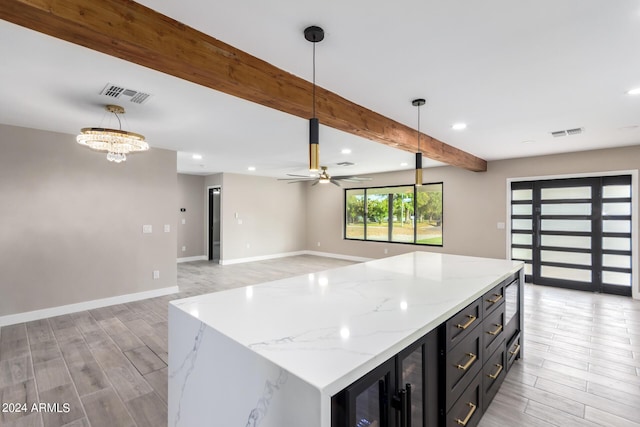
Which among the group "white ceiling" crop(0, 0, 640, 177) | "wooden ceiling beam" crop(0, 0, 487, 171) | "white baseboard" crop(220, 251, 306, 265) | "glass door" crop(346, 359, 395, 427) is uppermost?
"white ceiling" crop(0, 0, 640, 177)

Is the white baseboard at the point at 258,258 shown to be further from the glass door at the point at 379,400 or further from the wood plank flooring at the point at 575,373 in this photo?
the glass door at the point at 379,400

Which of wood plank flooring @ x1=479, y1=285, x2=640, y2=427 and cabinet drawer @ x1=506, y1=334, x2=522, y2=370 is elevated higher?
cabinet drawer @ x1=506, y1=334, x2=522, y2=370

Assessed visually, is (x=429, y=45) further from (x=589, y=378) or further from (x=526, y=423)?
(x=589, y=378)

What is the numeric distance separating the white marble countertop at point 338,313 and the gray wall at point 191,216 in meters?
7.02

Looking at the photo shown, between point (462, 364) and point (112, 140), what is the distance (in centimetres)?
354

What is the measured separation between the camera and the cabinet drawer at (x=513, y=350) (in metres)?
2.60

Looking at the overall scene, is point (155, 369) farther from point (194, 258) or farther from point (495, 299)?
point (194, 258)

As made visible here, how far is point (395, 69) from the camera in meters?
2.29

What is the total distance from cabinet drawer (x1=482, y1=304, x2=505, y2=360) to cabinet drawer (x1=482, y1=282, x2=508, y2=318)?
40 millimetres

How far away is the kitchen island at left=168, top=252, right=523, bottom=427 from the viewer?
926 millimetres

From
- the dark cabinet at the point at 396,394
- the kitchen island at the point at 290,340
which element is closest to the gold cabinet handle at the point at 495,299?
the kitchen island at the point at 290,340

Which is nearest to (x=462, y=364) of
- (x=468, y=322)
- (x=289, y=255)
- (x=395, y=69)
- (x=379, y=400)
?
(x=468, y=322)

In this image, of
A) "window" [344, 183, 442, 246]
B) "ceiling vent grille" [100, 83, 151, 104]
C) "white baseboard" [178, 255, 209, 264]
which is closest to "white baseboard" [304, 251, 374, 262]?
"window" [344, 183, 442, 246]

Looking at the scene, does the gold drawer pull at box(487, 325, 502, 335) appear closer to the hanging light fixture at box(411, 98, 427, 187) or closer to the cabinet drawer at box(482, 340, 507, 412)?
the cabinet drawer at box(482, 340, 507, 412)
